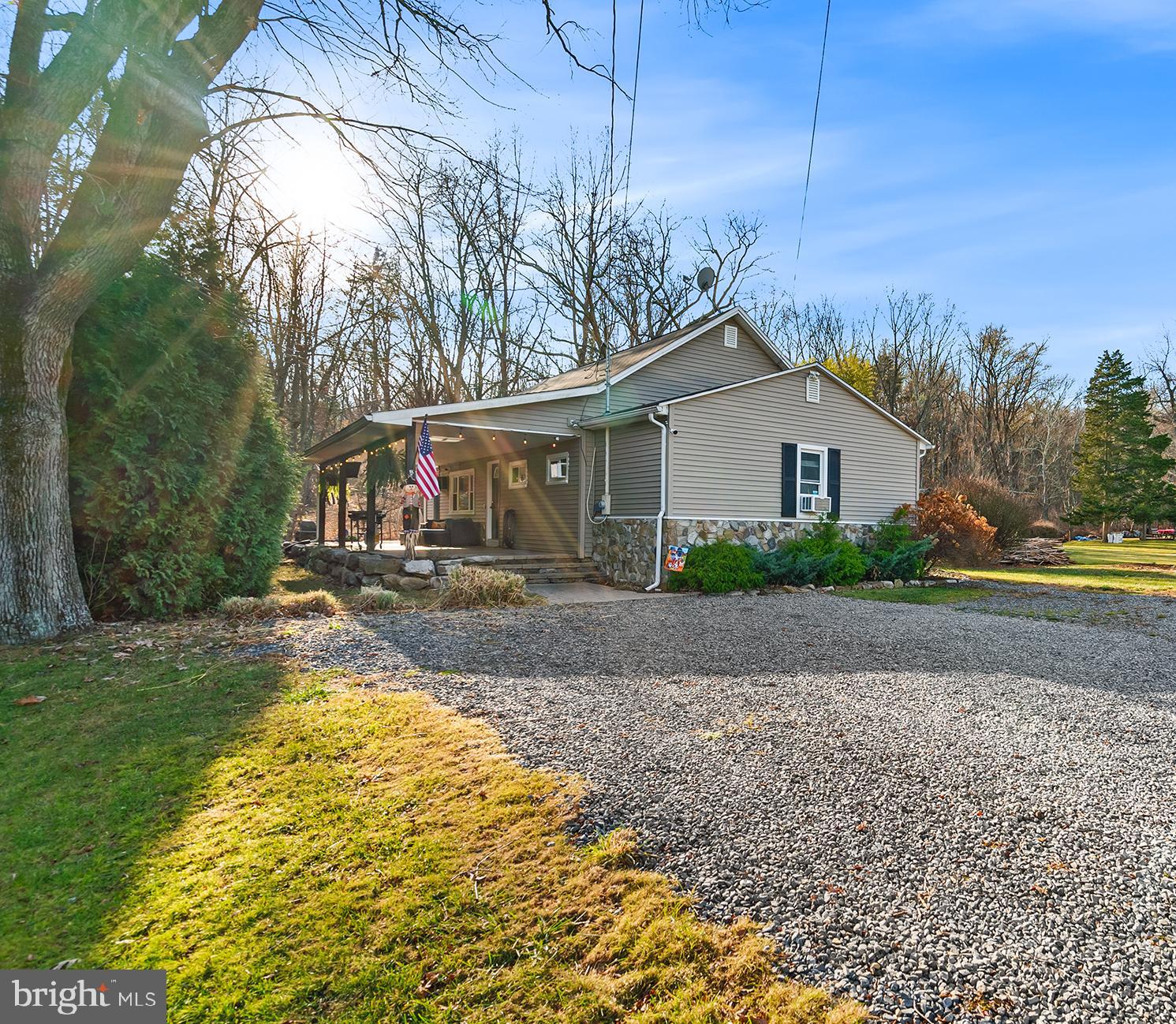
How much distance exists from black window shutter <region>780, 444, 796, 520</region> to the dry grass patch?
8341 mm

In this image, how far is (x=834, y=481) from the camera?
12984mm

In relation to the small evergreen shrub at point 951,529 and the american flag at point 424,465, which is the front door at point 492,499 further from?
the small evergreen shrub at point 951,529

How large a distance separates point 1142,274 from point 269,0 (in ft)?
109

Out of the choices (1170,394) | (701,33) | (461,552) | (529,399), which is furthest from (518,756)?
(1170,394)

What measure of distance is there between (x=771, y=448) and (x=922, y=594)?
3738mm

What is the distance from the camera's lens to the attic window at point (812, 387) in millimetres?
12508

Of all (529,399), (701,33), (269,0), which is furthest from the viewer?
(529,399)

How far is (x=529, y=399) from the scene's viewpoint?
37.6 feet

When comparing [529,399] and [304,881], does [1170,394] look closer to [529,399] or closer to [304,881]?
[529,399]

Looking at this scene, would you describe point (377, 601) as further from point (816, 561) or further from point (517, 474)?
point (816, 561)

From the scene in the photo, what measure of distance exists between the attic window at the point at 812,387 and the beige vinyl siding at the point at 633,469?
11.7ft

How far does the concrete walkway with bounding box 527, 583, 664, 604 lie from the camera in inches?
381

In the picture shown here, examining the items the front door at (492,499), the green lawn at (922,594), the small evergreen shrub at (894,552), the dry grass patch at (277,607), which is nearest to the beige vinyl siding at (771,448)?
the small evergreen shrub at (894,552)

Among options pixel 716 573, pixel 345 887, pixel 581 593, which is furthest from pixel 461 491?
pixel 345 887
